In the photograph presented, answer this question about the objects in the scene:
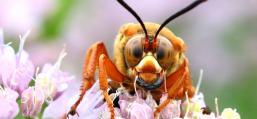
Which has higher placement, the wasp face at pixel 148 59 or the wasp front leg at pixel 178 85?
the wasp face at pixel 148 59

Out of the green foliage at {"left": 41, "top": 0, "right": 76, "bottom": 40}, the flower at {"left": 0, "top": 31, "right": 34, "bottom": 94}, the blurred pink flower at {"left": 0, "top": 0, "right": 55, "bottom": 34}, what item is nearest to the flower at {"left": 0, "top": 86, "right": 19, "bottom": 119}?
the flower at {"left": 0, "top": 31, "right": 34, "bottom": 94}

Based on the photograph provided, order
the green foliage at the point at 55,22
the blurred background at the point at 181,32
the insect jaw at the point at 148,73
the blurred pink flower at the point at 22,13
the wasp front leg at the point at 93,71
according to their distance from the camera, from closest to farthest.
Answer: the insect jaw at the point at 148,73
the wasp front leg at the point at 93,71
the green foliage at the point at 55,22
the blurred background at the point at 181,32
the blurred pink flower at the point at 22,13

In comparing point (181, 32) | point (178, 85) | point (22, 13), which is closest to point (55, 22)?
point (22, 13)

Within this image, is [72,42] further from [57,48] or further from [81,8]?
[57,48]

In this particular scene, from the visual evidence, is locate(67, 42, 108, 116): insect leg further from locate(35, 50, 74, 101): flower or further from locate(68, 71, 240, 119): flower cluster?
locate(35, 50, 74, 101): flower

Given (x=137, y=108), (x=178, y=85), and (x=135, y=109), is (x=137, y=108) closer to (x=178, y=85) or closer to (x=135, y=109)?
(x=135, y=109)

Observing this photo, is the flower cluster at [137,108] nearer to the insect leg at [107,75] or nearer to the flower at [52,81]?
the insect leg at [107,75]

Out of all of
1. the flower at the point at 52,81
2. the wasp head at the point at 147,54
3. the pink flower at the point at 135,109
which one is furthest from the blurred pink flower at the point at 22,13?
the pink flower at the point at 135,109

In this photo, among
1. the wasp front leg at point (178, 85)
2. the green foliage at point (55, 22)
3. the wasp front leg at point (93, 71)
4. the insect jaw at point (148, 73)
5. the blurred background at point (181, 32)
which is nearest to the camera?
the insect jaw at point (148, 73)
